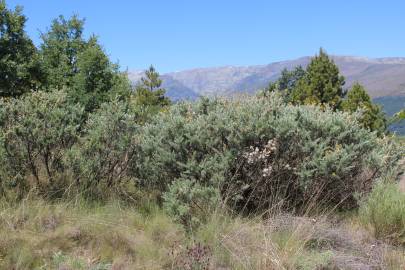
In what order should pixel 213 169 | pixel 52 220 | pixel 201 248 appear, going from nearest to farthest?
pixel 201 248 → pixel 52 220 → pixel 213 169

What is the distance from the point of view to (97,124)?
5316 mm

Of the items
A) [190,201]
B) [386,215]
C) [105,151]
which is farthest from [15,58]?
[386,215]

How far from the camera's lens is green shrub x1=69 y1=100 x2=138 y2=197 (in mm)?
5027

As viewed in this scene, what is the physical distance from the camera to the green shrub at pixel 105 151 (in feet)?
16.5

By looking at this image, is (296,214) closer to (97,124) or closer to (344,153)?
(344,153)

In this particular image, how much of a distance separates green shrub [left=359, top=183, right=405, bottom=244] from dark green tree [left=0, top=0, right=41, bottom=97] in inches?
566

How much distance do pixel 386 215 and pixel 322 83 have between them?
24.9 m

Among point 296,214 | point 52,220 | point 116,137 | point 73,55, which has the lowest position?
point 296,214

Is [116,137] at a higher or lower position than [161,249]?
higher

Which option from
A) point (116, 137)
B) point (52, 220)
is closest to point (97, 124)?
point (116, 137)

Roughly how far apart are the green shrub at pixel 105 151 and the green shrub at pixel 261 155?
0.21m

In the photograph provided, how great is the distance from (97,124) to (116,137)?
295 millimetres

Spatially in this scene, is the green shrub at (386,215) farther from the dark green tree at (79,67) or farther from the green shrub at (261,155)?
the dark green tree at (79,67)

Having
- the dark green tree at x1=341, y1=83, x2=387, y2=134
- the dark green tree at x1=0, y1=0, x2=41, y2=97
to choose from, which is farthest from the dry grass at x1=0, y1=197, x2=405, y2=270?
the dark green tree at x1=341, y1=83, x2=387, y2=134
